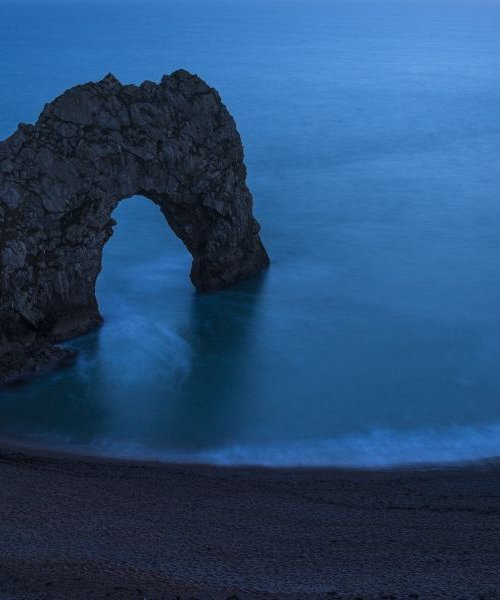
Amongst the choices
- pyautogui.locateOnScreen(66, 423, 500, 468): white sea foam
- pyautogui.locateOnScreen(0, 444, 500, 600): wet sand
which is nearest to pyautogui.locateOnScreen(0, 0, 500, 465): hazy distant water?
pyautogui.locateOnScreen(66, 423, 500, 468): white sea foam

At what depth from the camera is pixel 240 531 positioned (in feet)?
57.1

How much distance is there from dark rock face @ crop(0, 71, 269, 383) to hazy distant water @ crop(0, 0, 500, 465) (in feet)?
4.13

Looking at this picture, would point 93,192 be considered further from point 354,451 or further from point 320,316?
point 354,451

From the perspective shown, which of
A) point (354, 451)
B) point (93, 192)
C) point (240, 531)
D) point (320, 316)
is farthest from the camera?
point (320, 316)

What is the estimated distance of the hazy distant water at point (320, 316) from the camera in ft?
77.0

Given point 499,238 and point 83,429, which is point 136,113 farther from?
point 499,238

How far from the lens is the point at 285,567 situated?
15.8m

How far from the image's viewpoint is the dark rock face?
25.9m

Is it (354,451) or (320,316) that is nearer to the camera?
(354,451)

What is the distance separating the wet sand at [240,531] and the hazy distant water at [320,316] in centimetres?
161

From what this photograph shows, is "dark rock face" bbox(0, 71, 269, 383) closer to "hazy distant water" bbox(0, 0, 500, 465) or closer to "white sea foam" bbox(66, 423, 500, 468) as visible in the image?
"hazy distant water" bbox(0, 0, 500, 465)

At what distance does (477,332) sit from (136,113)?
11874 mm

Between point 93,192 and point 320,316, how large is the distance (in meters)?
7.88

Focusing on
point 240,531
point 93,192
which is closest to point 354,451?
point 240,531
